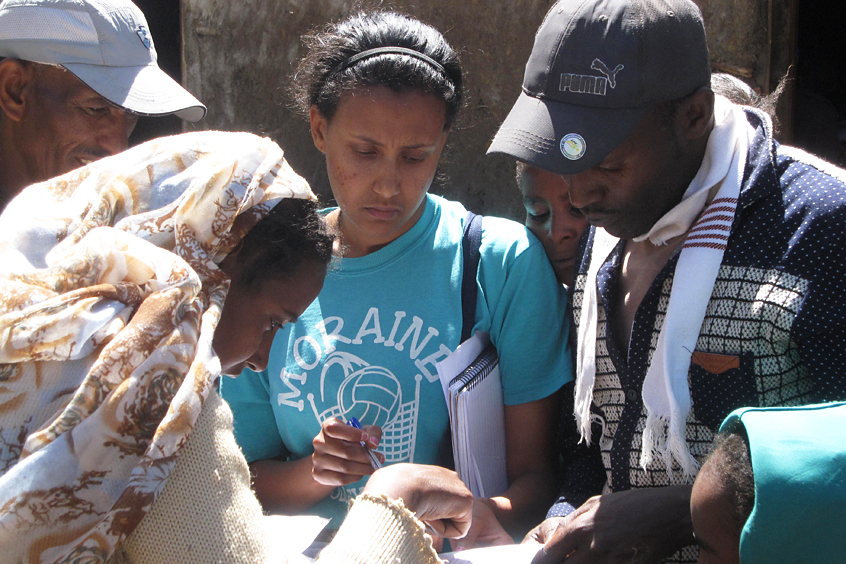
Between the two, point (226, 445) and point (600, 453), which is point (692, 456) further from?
point (226, 445)

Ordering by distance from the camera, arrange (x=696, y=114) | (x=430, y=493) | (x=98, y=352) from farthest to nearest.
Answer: (x=696, y=114)
(x=430, y=493)
(x=98, y=352)

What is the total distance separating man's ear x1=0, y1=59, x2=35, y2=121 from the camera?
86.0 inches

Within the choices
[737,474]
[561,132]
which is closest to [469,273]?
[561,132]

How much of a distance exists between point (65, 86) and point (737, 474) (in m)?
2.20

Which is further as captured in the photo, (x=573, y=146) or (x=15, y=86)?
(x=15, y=86)

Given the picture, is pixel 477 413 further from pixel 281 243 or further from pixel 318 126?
pixel 318 126

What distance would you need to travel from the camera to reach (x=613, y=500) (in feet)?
4.95

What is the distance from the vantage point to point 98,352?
43.9 inches

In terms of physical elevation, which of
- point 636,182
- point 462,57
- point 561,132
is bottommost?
point 636,182

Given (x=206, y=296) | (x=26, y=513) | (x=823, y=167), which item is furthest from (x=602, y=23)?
(x=26, y=513)

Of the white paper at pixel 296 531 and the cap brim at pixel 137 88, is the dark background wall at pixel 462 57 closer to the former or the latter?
the cap brim at pixel 137 88

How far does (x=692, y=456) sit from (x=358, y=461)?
81 centimetres

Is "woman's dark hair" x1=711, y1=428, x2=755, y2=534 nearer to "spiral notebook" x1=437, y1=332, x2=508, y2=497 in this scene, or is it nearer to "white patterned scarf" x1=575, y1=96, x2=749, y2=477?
"white patterned scarf" x1=575, y1=96, x2=749, y2=477

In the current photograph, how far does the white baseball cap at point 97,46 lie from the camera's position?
2.17m
